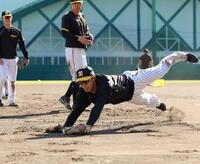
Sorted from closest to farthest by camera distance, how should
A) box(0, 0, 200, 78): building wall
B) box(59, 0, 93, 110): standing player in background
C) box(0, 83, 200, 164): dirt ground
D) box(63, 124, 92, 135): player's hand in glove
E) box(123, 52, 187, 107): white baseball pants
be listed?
box(0, 83, 200, 164): dirt ground < box(63, 124, 92, 135): player's hand in glove < box(123, 52, 187, 107): white baseball pants < box(59, 0, 93, 110): standing player in background < box(0, 0, 200, 78): building wall

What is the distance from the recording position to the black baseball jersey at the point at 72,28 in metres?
11.5

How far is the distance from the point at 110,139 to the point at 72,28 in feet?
13.1

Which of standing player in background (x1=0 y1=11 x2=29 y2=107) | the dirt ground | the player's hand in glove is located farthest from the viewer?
standing player in background (x1=0 y1=11 x2=29 y2=107)

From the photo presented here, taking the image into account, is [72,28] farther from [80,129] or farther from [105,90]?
[80,129]

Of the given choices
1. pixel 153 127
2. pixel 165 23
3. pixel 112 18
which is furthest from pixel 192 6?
pixel 153 127

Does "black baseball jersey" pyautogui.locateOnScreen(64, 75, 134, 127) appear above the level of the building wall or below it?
above

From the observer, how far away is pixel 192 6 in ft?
199

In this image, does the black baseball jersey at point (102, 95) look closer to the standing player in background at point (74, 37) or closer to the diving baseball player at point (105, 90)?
the diving baseball player at point (105, 90)

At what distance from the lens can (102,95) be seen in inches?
334

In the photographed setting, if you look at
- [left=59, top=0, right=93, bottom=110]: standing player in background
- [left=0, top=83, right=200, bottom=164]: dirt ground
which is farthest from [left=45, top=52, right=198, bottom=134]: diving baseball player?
[left=59, top=0, right=93, bottom=110]: standing player in background

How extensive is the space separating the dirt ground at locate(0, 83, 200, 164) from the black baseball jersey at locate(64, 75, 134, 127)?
33 cm

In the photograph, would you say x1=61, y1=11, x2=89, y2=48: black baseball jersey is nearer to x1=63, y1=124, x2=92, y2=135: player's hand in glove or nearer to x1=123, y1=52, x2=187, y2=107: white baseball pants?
x1=123, y1=52, x2=187, y2=107: white baseball pants

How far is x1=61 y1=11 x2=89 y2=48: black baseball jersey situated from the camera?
11.5 metres

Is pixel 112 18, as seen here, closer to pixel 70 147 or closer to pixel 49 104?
pixel 49 104
